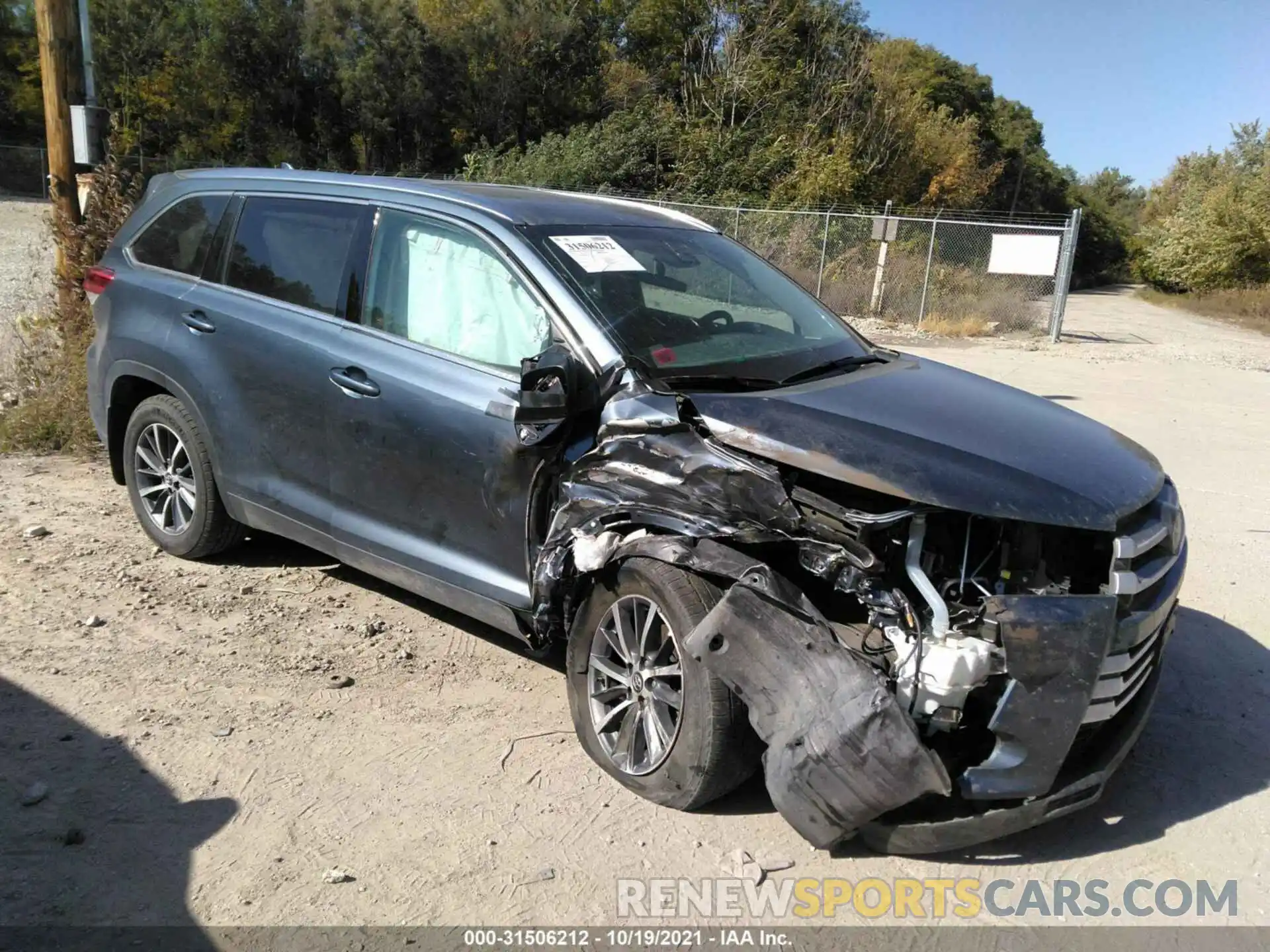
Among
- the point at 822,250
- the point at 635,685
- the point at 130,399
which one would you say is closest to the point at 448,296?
the point at 635,685

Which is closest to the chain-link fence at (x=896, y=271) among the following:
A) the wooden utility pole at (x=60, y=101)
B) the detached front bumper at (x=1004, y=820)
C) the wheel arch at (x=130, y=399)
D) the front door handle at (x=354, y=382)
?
the wooden utility pole at (x=60, y=101)

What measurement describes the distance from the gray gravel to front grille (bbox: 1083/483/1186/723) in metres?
8.26

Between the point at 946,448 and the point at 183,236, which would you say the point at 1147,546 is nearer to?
the point at 946,448

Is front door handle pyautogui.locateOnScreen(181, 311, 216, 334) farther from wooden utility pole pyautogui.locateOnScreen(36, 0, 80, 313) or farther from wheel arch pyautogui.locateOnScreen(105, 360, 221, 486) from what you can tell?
wooden utility pole pyautogui.locateOnScreen(36, 0, 80, 313)

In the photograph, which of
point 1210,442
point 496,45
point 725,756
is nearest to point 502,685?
point 725,756

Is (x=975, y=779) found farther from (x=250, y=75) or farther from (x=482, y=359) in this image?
(x=250, y=75)

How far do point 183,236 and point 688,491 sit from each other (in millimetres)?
3384

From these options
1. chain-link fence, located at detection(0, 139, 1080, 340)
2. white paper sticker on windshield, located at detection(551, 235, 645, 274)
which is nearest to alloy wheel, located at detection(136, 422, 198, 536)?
white paper sticker on windshield, located at detection(551, 235, 645, 274)

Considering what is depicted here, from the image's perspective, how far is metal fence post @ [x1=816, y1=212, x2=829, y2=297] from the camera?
20781 millimetres

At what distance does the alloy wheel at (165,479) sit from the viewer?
16.7ft

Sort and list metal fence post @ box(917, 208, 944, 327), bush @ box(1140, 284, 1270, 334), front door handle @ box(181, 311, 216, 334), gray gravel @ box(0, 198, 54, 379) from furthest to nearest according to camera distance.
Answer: bush @ box(1140, 284, 1270, 334), metal fence post @ box(917, 208, 944, 327), gray gravel @ box(0, 198, 54, 379), front door handle @ box(181, 311, 216, 334)

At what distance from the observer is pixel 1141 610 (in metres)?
3.04

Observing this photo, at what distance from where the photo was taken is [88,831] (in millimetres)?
3105

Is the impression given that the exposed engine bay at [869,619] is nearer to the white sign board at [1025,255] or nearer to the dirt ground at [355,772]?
the dirt ground at [355,772]
